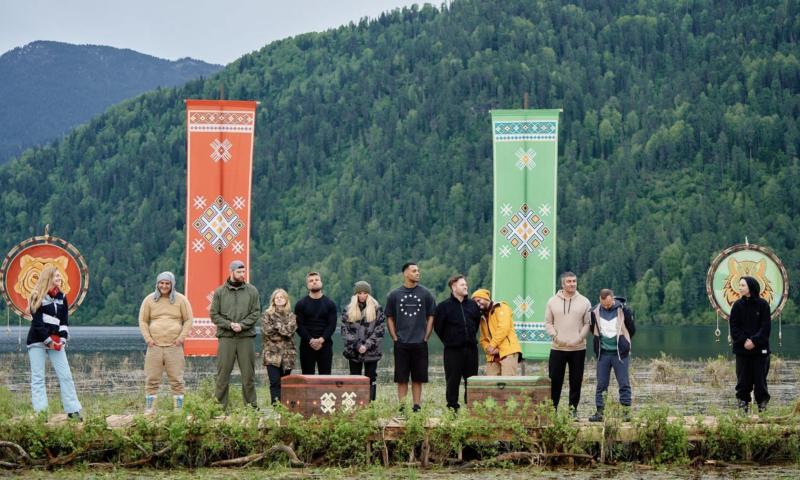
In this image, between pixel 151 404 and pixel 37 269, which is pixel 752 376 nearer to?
pixel 151 404

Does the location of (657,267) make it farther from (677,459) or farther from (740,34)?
(677,459)

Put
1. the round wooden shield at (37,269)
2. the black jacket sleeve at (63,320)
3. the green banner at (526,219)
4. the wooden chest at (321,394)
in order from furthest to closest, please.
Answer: the green banner at (526,219)
the round wooden shield at (37,269)
the black jacket sleeve at (63,320)
the wooden chest at (321,394)

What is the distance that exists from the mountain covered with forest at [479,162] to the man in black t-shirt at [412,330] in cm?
10135

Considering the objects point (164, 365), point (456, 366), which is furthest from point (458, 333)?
point (164, 365)

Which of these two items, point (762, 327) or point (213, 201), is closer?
point (762, 327)

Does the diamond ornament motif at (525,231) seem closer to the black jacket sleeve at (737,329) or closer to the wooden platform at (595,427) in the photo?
the black jacket sleeve at (737,329)

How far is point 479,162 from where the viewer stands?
16125cm

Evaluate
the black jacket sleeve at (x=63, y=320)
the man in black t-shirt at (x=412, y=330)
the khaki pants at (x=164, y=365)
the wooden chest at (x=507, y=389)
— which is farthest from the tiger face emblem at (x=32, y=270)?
the wooden chest at (x=507, y=389)

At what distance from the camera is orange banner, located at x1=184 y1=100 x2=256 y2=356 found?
19.3 metres

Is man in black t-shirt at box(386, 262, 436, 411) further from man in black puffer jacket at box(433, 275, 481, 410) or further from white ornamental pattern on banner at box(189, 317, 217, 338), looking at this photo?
white ornamental pattern on banner at box(189, 317, 217, 338)

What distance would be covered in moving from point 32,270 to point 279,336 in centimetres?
454

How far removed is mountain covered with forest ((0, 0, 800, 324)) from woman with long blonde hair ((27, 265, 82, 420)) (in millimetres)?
103418

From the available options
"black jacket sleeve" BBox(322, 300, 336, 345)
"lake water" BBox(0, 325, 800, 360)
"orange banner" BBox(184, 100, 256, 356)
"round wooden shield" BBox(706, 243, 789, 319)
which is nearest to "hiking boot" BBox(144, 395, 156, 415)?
"black jacket sleeve" BBox(322, 300, 336, 345)

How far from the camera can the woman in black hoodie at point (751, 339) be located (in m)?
16.6
